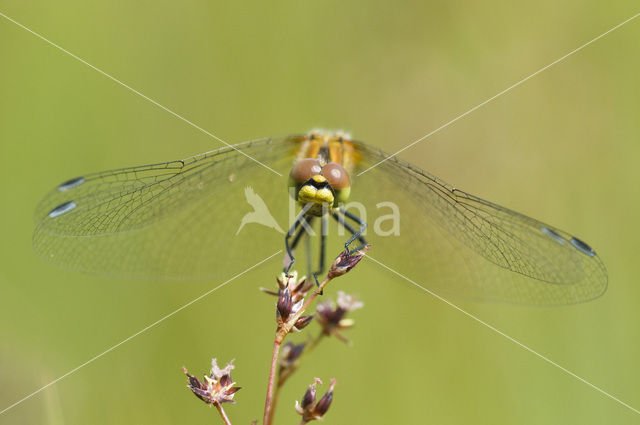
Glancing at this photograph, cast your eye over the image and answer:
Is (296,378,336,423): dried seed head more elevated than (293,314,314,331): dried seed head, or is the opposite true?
(293,314,314,331): dried seed head

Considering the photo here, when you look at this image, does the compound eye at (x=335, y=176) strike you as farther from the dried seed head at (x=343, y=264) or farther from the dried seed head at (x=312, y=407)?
the dried seed head at (x=312, y=407)

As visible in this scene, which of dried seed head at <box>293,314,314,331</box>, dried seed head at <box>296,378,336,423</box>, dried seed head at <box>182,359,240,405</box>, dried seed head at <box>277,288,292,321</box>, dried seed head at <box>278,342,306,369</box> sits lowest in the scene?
dried seed head at <box>296,378,336,423</box>

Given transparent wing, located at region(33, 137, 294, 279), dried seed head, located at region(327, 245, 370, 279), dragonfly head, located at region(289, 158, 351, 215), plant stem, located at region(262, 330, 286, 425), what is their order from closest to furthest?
plant stem, located at region(262, 330, 286, 425)
dried seed head, located at region(327, 245, 370, 279)
dragonfly head, located at region(289, 158, 351, 215)
transparent wing, located at region(33, 137, 294, 279)

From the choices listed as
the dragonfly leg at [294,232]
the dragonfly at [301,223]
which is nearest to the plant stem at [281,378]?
the dragonfly at [301,223]

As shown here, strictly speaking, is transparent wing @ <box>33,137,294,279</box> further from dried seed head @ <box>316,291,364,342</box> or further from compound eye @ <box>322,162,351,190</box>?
dried seed head @ <box>316,291,364,342</box>

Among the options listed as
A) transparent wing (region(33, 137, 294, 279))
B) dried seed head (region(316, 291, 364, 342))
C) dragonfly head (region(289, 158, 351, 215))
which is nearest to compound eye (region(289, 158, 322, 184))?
dragonfly head (region(289, 158, 351, 215))

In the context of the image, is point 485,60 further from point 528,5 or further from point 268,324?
point 268,324

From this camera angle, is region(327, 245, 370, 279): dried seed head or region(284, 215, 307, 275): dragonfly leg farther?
region(284, 215, 307, 275): dragonfly leg

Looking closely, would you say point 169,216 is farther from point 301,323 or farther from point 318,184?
point 301,323
